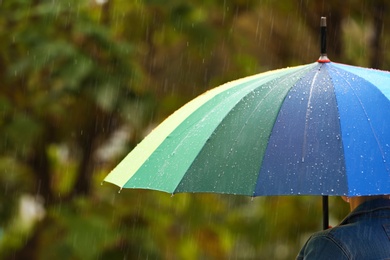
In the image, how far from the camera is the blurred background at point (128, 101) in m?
5.98

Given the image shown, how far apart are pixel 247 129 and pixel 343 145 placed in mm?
352

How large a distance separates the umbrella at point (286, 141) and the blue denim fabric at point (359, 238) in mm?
204

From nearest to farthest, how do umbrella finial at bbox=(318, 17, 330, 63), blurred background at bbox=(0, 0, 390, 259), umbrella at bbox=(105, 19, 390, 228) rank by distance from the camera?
1. umbrella at bbox=(105, 19, 390, 228)
2. umbrella finial at bbox=(318, 17, 330, 63)
3. blurred background at bbox=(0, 0, 390, 259)

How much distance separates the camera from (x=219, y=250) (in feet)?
22.1

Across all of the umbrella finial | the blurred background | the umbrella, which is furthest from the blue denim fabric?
the blurred background

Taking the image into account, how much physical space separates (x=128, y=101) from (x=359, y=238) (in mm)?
3350

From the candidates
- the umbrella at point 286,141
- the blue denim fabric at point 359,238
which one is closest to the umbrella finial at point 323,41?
the umbrella at point 286,141

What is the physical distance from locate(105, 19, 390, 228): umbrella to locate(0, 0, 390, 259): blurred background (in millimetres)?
2613

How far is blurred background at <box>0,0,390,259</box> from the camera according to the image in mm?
5984

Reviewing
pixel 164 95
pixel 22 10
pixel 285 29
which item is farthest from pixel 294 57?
pixel 22 10

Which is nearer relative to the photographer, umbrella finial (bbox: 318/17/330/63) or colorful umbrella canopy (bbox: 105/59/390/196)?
colorful umbrella canopy (bbox: 105/59/390/196)

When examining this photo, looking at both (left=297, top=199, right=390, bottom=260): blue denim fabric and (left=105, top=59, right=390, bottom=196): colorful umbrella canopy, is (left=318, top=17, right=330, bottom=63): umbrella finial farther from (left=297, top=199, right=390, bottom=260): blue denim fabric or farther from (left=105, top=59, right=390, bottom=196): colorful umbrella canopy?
(left=297, top=199, right=390, bottom=260): blue denim fabric

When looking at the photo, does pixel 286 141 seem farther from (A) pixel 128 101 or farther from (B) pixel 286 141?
(A) pixel 128 101

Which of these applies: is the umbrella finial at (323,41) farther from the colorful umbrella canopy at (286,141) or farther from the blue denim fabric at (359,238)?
the blue denim fabric at (359,238)
